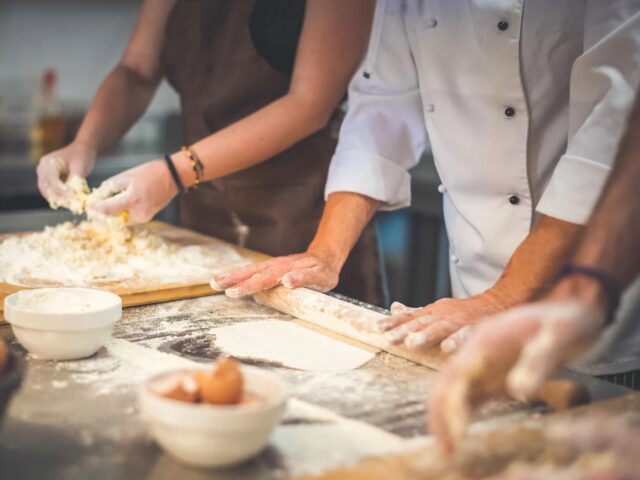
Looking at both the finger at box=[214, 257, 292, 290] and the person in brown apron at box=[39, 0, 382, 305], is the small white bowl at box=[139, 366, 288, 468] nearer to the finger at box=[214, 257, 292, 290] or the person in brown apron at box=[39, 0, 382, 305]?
the finger at box=[214, 257, 292, 290]

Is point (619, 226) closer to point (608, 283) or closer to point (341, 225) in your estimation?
point (608, 283)

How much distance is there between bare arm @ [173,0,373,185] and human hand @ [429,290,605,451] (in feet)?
4.00

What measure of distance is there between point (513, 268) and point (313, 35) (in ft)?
2.73

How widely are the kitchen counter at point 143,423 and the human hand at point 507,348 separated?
0.14 meters

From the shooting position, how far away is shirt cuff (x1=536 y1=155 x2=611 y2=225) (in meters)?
1.42

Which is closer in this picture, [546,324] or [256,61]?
[546,324]

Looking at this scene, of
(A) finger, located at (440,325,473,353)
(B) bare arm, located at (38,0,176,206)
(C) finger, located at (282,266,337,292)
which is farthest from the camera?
(B) bare arm, located at (38,0,176,206)

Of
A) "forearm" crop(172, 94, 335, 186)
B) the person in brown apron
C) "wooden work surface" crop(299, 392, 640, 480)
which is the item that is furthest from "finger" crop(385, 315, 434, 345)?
the person in brown apron

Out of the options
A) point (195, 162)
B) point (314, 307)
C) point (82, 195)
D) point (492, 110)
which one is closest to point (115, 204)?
point (82, 195)

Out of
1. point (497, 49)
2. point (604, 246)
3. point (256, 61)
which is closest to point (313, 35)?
point (256, 61)

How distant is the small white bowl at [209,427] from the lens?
89cm

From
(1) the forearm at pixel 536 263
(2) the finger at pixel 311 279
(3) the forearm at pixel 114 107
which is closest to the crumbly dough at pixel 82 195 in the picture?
(3) the forearm at pixel 114 107

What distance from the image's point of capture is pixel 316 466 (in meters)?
0.94

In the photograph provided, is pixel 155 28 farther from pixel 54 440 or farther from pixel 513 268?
pixel 54 440
